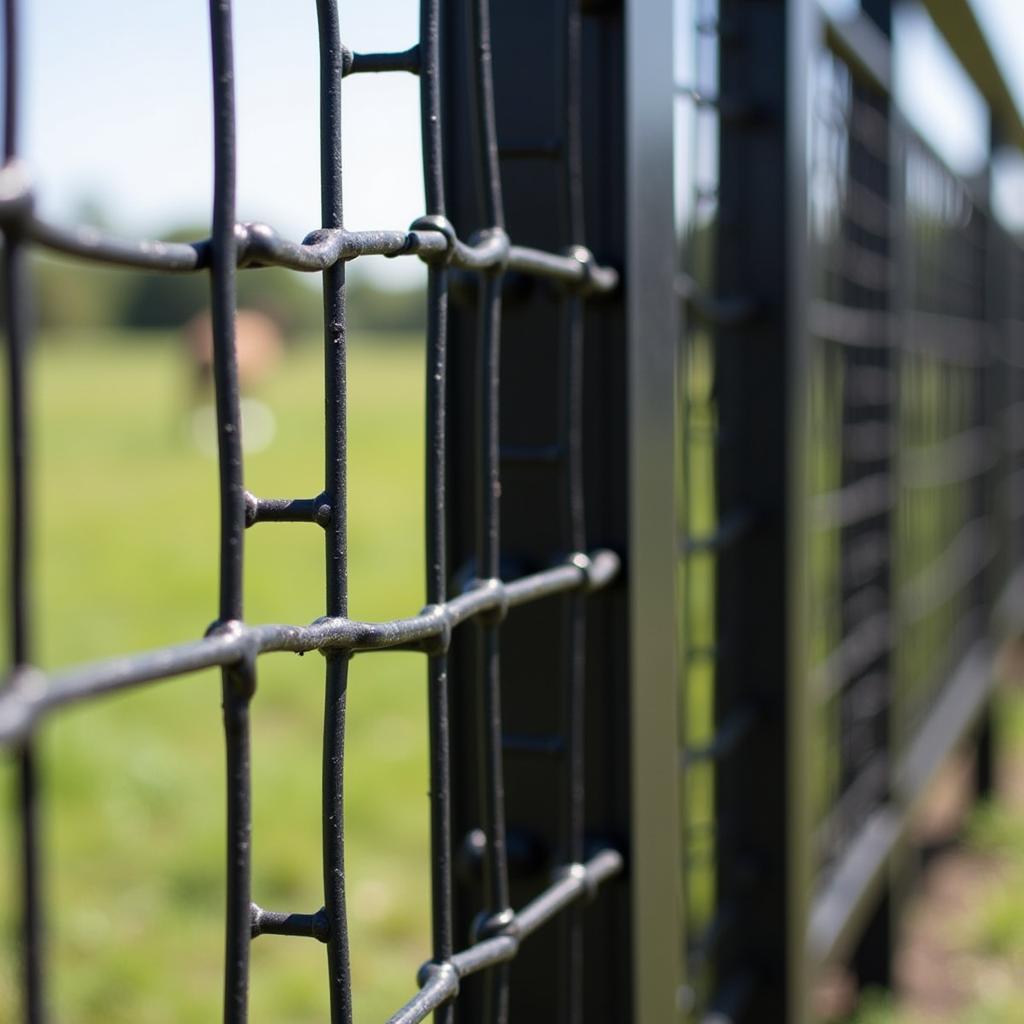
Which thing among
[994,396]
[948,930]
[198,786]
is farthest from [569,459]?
[994,396]

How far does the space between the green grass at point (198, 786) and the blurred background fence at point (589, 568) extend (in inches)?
0.7

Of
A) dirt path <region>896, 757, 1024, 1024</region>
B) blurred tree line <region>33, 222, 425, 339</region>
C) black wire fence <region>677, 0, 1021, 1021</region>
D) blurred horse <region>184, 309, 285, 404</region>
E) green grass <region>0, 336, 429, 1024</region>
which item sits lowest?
dirt path <region>896, 757, 1024, 1024</region>

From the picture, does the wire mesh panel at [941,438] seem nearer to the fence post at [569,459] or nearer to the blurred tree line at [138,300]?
the fence post at [569,459]

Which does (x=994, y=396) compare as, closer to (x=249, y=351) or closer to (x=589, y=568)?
(x=589, y=568)

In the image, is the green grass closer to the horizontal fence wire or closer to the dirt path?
the horizontal fence wire

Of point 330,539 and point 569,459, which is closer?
→ point 330,539

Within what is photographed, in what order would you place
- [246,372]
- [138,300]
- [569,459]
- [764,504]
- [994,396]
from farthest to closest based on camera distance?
[138,300] < [246,372] < [994,396] < [764,504] < [569,459]

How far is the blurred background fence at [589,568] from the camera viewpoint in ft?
1.85

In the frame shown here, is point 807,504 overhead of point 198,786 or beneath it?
overhead

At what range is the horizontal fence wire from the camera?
39 cm

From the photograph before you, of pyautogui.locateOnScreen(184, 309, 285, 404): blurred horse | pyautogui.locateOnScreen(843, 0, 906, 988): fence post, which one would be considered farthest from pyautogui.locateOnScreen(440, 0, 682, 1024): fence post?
pyautogui.locateOnScreen(184, 309, 285, 404): blurred horse

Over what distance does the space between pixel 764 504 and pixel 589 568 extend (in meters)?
0.60

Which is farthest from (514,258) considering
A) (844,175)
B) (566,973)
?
(844,175)

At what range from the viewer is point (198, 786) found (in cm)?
342
